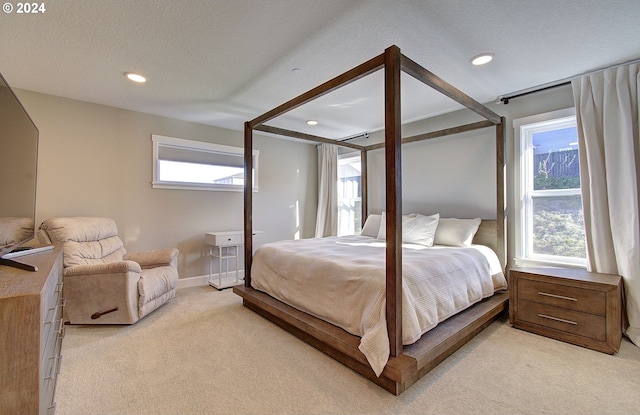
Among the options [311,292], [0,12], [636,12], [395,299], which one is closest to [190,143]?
[0,12]

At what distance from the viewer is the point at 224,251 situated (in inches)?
177

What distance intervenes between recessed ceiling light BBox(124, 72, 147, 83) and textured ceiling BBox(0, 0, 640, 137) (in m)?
0.06

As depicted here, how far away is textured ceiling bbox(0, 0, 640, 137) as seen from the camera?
1809 millimetres

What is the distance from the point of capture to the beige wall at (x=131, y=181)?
3189 mm

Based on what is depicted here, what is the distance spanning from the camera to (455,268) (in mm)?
2379

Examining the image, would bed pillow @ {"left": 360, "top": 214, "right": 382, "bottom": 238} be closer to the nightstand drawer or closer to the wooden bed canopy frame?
the wooden bed canopy frame

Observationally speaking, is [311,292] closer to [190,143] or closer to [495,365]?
[495,365]

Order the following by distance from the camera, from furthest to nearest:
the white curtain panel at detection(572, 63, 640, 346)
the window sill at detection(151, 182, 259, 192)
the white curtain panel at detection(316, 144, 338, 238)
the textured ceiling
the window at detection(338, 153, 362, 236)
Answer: the white curtain panel at detection(316, 144, 338, 238)
the window at detection(338, 153, 362, 236)
the window sill at detection(151, 182, 259, 192)
the white curtain panel at detection(572, 63, 640, 346)
the textured ceiling

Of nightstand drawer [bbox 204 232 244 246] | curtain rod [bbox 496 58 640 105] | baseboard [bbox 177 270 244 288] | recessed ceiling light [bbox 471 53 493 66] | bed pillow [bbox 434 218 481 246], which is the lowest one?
baseboard [bbox 177 270 244 288]

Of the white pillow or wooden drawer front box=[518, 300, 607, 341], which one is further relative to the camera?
the white pillow

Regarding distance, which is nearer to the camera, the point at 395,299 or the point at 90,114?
the point at 395,299

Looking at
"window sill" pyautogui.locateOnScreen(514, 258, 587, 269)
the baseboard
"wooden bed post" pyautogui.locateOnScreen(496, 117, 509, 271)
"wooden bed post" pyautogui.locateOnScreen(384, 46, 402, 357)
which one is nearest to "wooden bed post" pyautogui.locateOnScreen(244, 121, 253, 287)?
the baseboard

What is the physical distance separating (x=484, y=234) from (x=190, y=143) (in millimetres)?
4178

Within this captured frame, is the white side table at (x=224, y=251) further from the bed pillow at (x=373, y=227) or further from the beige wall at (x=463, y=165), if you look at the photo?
the beige wall at (x=463, y=165)
